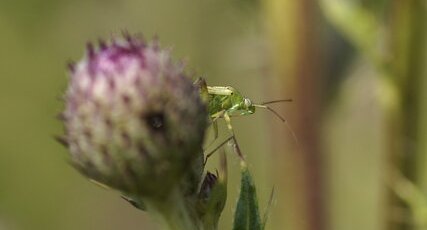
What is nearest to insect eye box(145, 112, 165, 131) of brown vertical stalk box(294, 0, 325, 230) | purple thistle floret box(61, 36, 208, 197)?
purple thistle floret box(61, 36, 208, 197)

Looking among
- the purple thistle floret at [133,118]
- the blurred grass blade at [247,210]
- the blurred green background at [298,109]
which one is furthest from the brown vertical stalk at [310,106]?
the purple thistle floret at [133,118]

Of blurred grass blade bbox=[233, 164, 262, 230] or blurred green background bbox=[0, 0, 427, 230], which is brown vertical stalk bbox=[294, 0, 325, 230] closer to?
blurred green background bbox=[0, 0, 427, 230]

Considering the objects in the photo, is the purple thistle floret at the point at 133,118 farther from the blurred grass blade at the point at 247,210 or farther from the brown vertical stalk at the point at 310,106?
the brown vertical stalk at the point at 310,106

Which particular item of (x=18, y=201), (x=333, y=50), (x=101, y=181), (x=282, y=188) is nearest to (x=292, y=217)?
(x=282, y=188)

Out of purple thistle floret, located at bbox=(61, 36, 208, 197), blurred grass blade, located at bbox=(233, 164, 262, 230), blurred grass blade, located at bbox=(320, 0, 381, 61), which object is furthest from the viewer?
blurred grass blade, located at bbox=(320, 0, 381, 61)

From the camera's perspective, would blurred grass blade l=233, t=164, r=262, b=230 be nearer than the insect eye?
No

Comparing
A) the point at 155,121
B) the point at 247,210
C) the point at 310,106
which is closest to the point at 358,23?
the point at 310,106

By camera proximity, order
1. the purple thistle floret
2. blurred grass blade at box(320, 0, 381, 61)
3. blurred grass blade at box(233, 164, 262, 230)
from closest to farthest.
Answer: the purple thistle floret → blurred grass blade at box(233, 164, 262, 230) → blurred grass blade at box(320, 0, 381, 61)

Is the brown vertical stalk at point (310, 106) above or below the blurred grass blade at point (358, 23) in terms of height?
below
